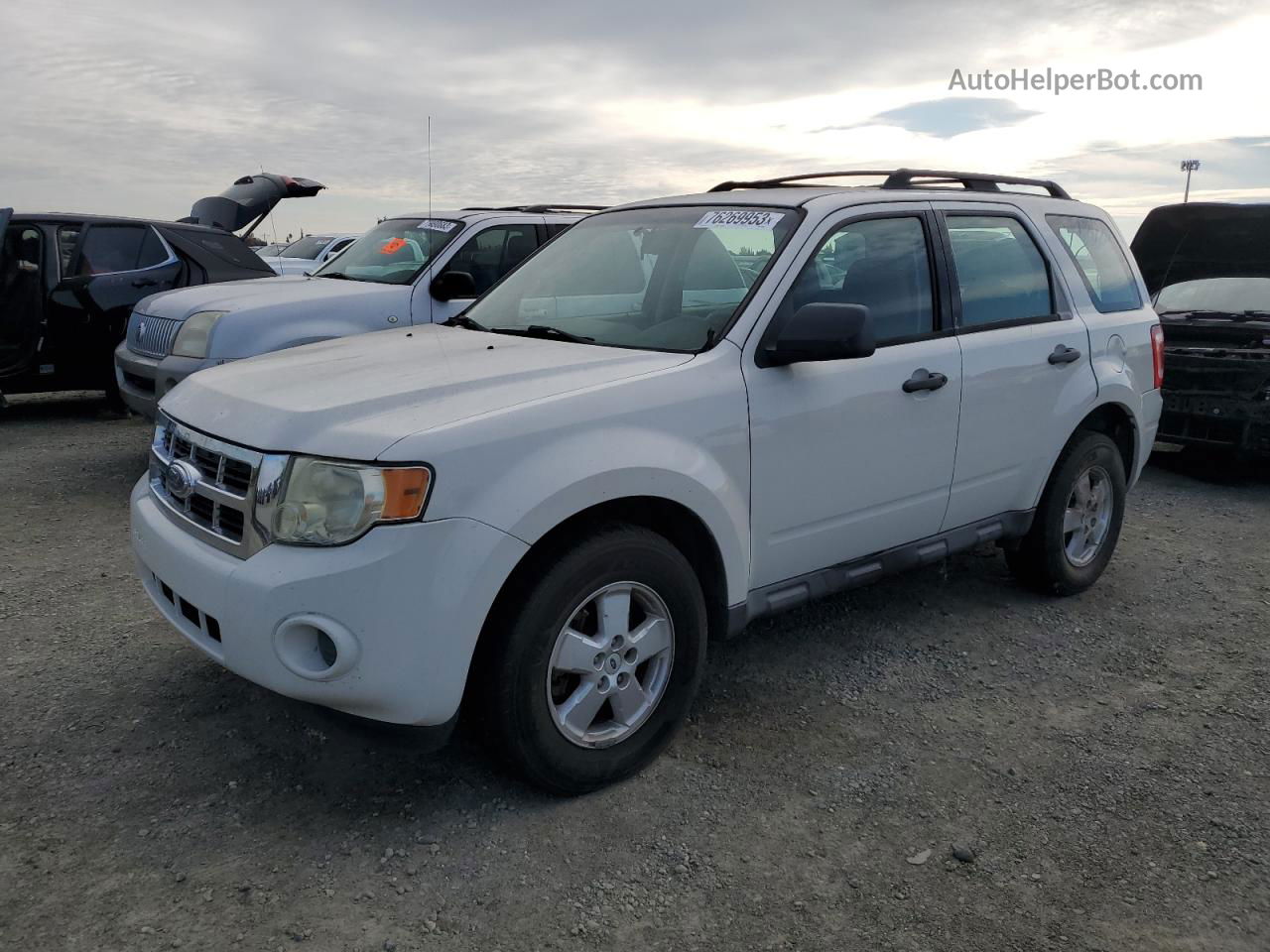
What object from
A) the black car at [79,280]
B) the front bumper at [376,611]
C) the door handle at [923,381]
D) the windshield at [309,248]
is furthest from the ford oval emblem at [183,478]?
the windshield at [309,248]

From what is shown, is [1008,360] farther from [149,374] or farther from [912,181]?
[149,374]

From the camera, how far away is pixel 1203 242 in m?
7.39

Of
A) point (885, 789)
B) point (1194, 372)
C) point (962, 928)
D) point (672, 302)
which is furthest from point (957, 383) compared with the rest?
point (1194, 372)

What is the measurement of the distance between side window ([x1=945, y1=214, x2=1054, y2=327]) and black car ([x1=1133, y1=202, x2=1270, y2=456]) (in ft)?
10.4

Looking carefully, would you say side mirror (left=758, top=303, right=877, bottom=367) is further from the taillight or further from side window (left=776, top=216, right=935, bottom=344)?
the taillight

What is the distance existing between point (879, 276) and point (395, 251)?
4.56 metres

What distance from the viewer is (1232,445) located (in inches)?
268

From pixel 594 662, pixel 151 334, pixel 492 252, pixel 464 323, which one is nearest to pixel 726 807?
pixel 594 662

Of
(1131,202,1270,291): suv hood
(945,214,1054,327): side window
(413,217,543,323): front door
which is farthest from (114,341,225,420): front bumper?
(1131,202,1270,291): suv hood

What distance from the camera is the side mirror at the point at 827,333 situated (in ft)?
10.0

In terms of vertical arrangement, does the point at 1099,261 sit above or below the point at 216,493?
above

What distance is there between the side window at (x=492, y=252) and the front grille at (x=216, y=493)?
4137 mm

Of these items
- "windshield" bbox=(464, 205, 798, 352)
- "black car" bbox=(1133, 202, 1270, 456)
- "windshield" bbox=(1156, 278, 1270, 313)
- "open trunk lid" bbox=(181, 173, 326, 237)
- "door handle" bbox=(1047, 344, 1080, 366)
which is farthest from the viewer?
"open trunk lid" bbox=(181, 173, 326, 237)

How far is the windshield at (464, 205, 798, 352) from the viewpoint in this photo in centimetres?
345
